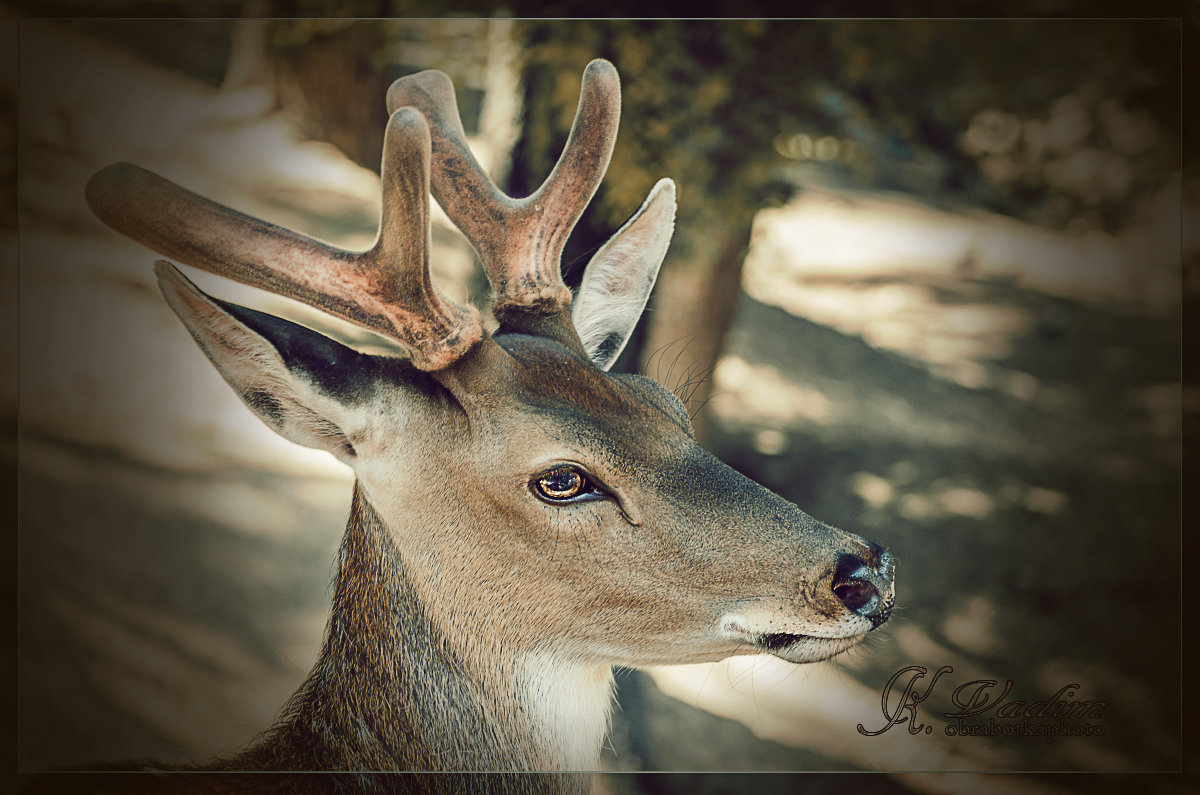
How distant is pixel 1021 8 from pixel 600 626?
1826mm

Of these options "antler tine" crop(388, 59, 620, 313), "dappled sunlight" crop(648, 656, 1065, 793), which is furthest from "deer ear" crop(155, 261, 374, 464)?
"dappled sunlight" crop(648, 656, 1065, 793)

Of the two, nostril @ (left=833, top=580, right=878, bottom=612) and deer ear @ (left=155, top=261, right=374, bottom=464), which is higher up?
deer ear @ (left=155, top=261, right=374, bottom=464)

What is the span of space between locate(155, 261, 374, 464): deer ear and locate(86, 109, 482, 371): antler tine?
0.25 feet

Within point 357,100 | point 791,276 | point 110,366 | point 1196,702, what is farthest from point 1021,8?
point 110,366

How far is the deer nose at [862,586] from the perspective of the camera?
68.8 inches

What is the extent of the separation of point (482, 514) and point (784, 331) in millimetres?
959

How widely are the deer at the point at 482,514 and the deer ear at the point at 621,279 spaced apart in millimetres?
136

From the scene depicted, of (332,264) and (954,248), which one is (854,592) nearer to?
(954,248)

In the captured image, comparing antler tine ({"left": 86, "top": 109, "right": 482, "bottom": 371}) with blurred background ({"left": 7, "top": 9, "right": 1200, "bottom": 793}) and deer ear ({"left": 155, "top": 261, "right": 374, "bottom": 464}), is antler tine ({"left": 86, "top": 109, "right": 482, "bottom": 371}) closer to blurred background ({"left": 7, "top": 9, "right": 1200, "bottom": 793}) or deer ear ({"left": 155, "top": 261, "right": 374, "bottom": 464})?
deer ear ({"left": 155, "top": 261, "right": 374, "bottom": 464})

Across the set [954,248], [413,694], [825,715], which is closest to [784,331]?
[954,248]

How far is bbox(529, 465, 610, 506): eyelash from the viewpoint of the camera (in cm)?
180

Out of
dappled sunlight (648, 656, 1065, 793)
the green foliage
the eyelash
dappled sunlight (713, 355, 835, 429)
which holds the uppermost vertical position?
the green foliage

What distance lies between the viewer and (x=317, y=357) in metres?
1.76

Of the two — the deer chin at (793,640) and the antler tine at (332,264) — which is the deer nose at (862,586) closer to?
the deer chin at (793,640)
